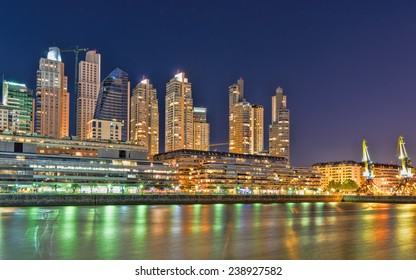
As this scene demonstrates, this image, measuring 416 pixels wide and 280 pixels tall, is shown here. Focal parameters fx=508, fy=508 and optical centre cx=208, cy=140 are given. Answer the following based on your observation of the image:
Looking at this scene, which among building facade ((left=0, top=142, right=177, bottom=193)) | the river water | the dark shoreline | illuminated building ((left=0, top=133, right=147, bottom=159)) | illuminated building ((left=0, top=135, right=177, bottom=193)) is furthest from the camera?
illuminated building ((left=0, top=133, right=147, bottom=159))

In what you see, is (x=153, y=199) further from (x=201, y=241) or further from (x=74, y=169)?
(x=201, y=241)

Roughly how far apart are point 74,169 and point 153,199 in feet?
127

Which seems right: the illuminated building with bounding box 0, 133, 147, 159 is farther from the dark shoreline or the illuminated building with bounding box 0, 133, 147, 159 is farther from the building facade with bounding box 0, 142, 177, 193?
the dark shoreline

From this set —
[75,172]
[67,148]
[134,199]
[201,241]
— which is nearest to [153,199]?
[134,199]

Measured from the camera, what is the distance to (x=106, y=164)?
6801 inches

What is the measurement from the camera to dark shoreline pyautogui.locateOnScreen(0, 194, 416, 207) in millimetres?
117062

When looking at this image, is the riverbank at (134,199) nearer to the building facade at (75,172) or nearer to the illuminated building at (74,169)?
the building facade at (75,172)

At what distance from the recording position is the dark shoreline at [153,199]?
11706 centimetres

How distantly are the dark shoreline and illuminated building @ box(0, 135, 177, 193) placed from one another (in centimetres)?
3293

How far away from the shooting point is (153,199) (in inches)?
5453

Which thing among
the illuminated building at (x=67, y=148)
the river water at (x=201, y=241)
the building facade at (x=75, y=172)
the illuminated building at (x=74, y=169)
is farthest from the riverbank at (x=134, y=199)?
the river water at (x=201, y=241)

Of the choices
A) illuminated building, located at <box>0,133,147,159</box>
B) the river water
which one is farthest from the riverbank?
the river water

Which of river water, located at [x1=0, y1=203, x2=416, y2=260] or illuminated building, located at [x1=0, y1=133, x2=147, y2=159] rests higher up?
illuminated building, located at [x1=0, y1=133, x2=147, y2=159]
